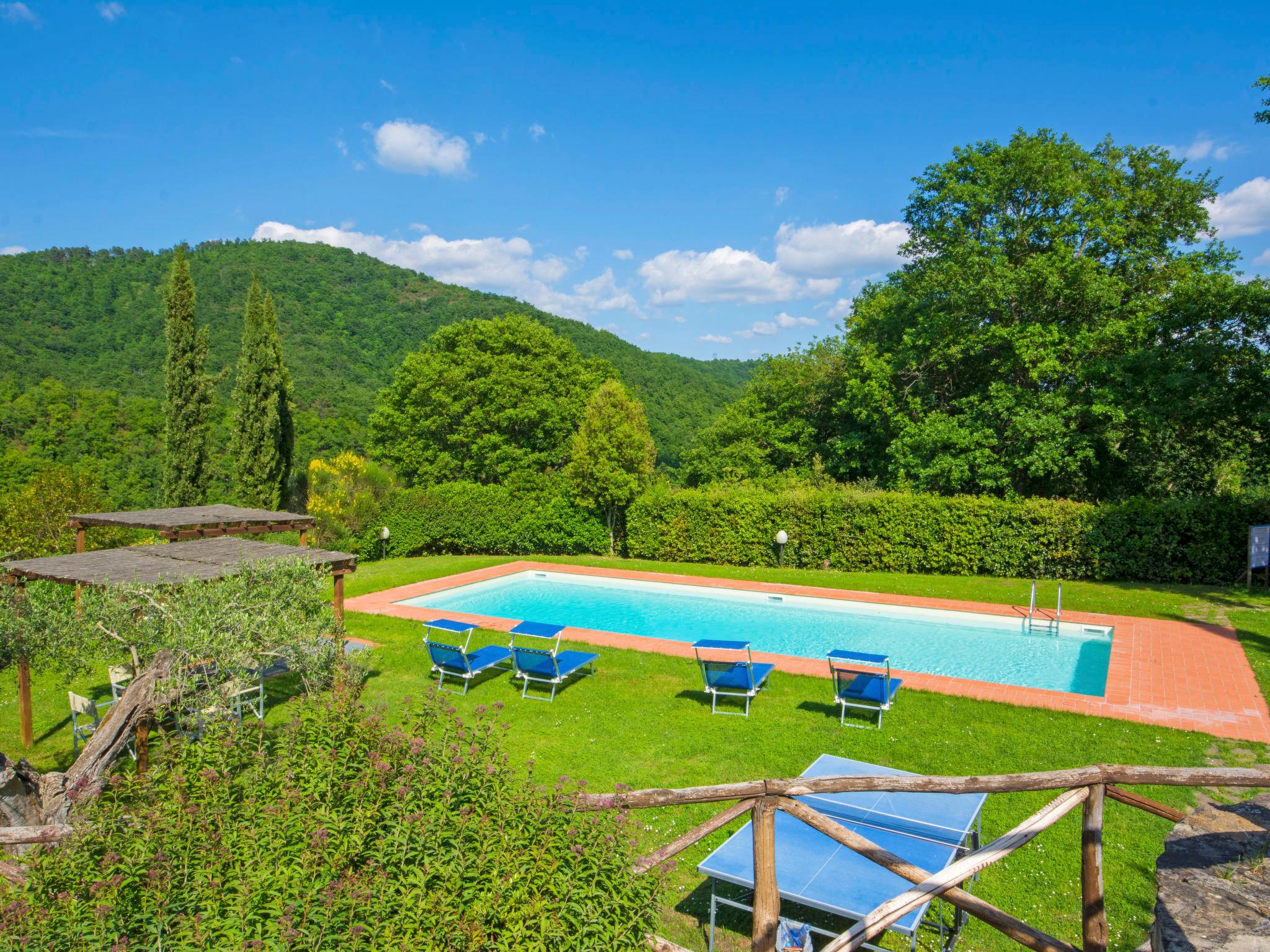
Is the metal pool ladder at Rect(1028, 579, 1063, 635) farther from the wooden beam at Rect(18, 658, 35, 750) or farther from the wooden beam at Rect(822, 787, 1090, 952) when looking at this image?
the wooden beam at Rect(18, 658, 35, 750)

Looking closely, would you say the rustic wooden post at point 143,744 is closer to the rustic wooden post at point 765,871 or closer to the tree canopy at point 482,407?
the rustic wooden post at point 765,871

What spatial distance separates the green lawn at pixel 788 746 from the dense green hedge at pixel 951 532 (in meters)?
4.01

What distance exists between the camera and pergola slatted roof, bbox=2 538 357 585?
760 centimetres

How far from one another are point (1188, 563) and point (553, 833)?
58.4 ft

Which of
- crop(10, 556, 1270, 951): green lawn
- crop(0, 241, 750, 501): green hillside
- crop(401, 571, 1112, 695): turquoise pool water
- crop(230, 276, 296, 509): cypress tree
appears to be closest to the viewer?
crop(10, 556, 1270, 951): green lawn

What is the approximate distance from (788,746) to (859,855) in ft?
9.87

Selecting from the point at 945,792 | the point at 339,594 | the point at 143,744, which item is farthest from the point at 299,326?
the point at 945,792

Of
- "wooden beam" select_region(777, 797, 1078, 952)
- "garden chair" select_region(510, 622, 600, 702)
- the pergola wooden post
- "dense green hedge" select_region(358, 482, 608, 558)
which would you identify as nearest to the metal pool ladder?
"garden chair" select_region(510, 622, 600, 702)

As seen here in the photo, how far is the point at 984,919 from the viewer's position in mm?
2938

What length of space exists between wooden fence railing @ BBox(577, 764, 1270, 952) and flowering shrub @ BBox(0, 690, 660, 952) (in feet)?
1.28

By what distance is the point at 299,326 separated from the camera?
1852 inches

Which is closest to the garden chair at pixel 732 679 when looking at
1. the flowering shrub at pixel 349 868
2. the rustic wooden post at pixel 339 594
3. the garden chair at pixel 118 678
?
the rustic wooden post at pixel 339 594

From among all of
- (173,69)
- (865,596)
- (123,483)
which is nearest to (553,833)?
(865,596)

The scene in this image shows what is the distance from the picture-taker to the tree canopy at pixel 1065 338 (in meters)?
16.9
